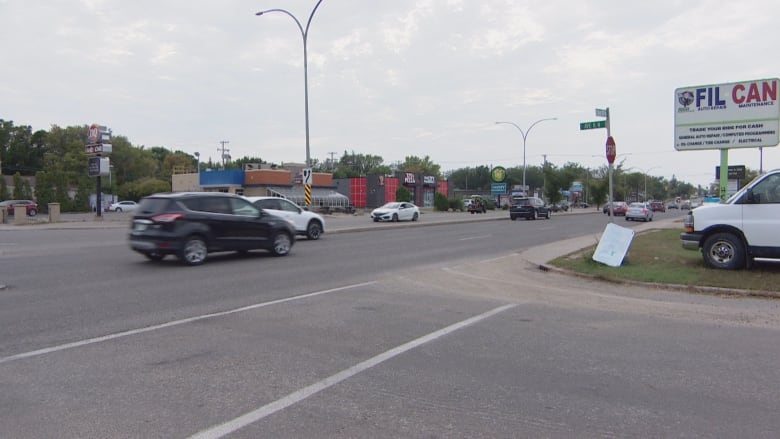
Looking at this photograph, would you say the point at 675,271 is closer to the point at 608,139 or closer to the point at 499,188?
the point at 608,139

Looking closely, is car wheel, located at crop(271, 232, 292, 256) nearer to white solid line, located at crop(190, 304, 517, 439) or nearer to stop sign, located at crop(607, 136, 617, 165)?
stop sign, located at crop(607, 136, 617, 165)

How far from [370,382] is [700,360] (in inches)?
135

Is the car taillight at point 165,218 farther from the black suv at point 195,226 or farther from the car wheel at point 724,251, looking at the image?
the car wheel at point 724,251

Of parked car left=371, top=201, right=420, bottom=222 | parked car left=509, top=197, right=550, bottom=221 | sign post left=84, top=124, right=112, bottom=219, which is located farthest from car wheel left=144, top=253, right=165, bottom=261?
parked car left=509, top=197, right=550, bottom=221

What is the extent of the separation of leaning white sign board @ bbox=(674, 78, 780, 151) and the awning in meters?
52.4

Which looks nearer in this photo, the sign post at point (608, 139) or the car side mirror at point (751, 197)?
the car side mirror at point (751, 197)

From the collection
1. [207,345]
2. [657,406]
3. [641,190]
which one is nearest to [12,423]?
[207,345]

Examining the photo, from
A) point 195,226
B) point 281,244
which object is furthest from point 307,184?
point 195,226

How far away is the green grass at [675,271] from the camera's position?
33.8 feet

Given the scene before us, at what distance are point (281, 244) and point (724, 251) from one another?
10.5 metres

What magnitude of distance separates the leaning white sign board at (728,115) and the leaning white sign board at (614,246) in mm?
5050

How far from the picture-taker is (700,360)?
5.83 metres

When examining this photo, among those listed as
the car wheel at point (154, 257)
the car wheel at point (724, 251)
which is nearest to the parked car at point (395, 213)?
the car wheel at point (154, 257)

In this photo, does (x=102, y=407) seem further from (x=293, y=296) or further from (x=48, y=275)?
(x=48, y=275)
